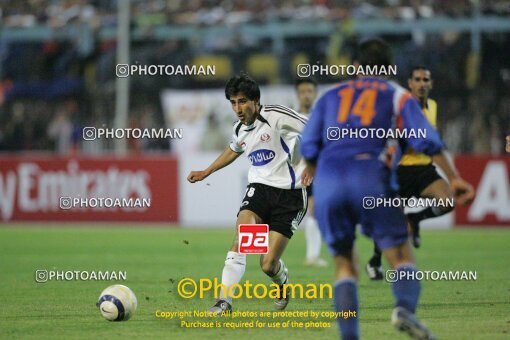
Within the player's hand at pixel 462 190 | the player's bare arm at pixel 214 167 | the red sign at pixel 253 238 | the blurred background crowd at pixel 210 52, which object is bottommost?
A: the player's hand at pixel 462 190

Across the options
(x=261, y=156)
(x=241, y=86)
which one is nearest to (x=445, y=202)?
(x=261, y=156)

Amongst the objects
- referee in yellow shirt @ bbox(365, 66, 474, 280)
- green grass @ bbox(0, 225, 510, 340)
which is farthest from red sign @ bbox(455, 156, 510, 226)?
referee in yellow shirt @ bbox(365, 66, 474, 280)

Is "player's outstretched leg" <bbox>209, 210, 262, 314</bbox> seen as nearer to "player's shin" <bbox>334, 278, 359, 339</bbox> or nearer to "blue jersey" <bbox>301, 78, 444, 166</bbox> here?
"player's shin" <bbox>334, 278, 359, 339</bbox>

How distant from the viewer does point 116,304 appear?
918cm

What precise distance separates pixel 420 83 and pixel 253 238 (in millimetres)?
3721

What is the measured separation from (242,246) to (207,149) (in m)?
14.0

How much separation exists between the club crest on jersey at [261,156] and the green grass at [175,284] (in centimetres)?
142

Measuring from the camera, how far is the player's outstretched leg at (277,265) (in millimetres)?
9820

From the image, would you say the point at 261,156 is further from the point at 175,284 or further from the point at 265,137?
the point at 175,284

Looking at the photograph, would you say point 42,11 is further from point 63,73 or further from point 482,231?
point 482,231

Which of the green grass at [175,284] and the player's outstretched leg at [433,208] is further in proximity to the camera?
the player's outstretched leg at [433,208]

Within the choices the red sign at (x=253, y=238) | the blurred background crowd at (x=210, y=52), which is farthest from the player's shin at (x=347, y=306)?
the blurred background crowd at (x=210, y=52)

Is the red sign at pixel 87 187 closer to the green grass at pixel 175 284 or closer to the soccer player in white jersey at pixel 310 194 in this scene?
the green grass at pixel 175 284

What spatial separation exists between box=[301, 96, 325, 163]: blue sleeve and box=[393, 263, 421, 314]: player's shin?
3.13ft
